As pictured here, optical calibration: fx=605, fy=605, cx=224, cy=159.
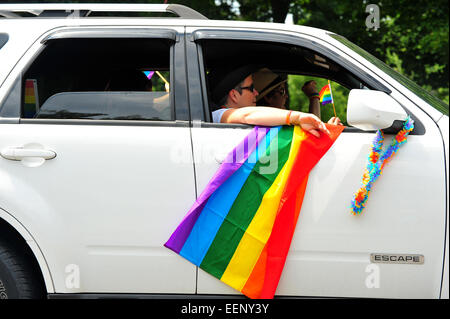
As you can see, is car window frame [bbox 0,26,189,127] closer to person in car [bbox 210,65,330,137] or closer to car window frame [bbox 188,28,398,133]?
car window frame [bbox 188,28,398,133]

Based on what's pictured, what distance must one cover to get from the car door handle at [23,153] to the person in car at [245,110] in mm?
920

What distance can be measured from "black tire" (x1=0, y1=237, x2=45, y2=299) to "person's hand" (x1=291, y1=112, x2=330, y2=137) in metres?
1.63

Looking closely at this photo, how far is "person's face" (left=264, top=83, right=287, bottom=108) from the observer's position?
435 cm

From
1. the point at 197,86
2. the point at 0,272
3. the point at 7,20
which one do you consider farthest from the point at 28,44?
the point at 0,272

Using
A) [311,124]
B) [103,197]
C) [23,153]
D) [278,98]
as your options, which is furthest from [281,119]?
[23,153]

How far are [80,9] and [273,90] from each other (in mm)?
1509

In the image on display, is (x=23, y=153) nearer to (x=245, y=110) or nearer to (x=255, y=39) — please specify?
(x=245, y=110)

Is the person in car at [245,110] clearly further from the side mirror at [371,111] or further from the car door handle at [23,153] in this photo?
the car door handle at [23,153]

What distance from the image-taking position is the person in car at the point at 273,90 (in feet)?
13.6

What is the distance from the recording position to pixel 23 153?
10.3 feet

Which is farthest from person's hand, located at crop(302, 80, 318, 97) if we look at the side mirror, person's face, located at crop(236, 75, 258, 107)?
the side mirror

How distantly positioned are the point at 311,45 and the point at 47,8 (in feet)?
5.11

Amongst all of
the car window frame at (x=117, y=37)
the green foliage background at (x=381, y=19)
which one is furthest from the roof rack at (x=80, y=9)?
the green foliage background at (x=381, y=19)

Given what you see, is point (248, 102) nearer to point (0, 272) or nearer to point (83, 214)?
point (83, 214)
